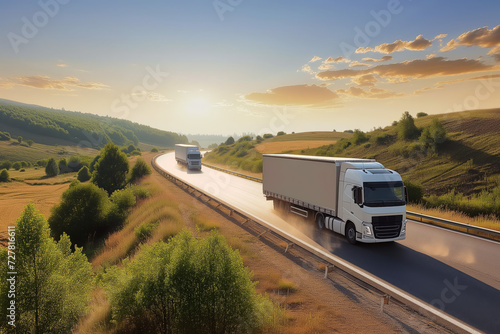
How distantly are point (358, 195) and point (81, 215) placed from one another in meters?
22.0

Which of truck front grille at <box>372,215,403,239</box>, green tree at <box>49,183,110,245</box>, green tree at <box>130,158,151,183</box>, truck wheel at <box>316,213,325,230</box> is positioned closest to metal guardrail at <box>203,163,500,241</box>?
truck front grille at <box>372,215,403,239</box>

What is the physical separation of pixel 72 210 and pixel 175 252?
22.4 meters

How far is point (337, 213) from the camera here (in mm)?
13133

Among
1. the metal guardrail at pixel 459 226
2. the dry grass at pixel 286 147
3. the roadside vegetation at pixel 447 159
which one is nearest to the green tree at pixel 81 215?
the metal guardrail at pixel 459 226

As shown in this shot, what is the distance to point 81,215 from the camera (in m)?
24.0

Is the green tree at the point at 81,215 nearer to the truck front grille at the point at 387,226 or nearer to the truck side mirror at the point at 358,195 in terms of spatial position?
the truck side mirror at the point at 358,195

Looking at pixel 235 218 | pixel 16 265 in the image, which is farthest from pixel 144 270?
pixel 235 218

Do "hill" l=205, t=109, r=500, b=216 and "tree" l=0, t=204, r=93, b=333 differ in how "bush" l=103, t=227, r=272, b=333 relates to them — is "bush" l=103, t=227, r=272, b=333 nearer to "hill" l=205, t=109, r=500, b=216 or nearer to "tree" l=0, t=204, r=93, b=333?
"tree" l=0, t=204, r=93, b=333

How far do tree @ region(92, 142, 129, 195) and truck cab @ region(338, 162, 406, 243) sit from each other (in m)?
33.2

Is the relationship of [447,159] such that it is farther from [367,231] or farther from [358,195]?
[367,231]

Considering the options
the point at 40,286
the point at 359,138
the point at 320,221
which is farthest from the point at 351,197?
the point at 359,138

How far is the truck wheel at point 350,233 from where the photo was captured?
1222 cm

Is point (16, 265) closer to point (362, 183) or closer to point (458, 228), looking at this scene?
point (362, 183)

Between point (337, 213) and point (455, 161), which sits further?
point (455, 161)
